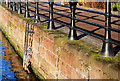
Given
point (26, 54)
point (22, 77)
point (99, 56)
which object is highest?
point (99, 56)

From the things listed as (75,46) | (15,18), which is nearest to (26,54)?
(15,18)

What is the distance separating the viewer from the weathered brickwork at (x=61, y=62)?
151 inches

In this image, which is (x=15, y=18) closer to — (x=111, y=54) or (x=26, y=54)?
(x=26, y=54)

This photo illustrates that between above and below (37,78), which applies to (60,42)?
above

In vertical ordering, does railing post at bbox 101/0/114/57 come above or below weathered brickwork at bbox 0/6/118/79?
above

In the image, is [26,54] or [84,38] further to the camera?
[26,54]

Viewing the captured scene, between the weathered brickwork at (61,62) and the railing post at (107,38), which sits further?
the railing post at (107,38)

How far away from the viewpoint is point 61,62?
5.29 metres

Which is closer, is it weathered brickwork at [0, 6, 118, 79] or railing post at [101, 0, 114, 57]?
weathered brickwork at [0, 6, 118, 79]

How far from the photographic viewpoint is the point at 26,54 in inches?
317

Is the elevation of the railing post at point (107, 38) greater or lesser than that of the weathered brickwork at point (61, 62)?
greater

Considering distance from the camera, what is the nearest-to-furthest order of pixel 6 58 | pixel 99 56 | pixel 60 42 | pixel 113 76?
pixel 113 76
pixel 99 56
pixel 60 42
pixel 6 58

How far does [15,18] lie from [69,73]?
20.0 ft

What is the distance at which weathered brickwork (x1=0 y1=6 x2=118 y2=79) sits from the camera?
3.83m
